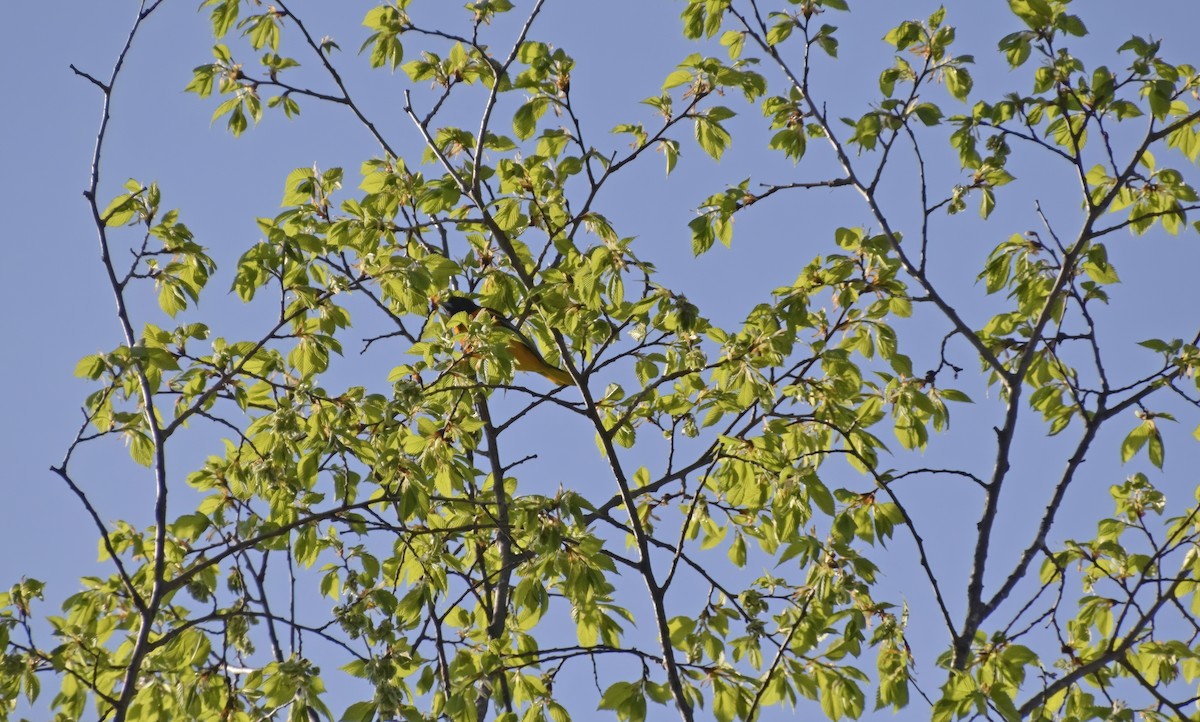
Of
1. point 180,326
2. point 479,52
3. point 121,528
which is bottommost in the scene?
point 121,528

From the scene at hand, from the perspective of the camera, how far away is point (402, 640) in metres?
4.35

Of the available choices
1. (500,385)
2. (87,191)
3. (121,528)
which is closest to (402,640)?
(500,385)

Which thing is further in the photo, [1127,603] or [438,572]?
[438,572]

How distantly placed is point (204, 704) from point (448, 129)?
2369 millimetres

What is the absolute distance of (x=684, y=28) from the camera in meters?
4.90

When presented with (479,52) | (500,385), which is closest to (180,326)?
(500,385)

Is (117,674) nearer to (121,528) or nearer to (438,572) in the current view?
(121,528)

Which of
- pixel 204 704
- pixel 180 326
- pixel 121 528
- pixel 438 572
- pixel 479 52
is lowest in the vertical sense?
pixel 204 704

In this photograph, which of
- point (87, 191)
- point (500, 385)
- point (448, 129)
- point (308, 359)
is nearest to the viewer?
point (87, 191)

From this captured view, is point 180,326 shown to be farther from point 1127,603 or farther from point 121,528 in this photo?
point 1127,603

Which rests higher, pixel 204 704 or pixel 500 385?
pixel 500 385

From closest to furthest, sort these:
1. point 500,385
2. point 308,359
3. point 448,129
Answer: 1. point 500,385
2. point 308,359
3. point 448,129

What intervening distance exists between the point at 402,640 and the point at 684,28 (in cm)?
256

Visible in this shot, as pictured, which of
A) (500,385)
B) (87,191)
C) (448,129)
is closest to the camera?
(87,191)
